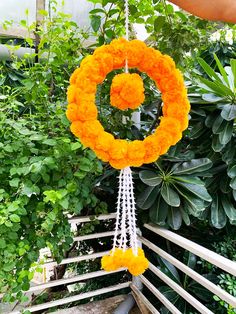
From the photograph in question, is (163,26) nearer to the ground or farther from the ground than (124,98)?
farther from the ground

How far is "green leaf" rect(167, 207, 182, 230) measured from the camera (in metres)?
1.41

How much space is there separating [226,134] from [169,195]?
0.43 meters

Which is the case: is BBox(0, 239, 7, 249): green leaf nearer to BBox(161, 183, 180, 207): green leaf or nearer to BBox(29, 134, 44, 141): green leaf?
BBox(29, 134, 44, 141): green leaf

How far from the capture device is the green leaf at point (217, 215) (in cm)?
148

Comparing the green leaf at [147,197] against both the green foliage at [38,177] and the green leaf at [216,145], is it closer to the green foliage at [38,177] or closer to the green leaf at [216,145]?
the green foliage at [38,177]

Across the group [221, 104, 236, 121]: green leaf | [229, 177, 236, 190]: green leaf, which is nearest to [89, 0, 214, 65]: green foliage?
[221, 104, 236, 121]: green leaf

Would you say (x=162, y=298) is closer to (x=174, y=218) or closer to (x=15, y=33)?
(x=174, y=218)

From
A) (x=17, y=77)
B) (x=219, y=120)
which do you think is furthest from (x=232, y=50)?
(x=17, y=77)

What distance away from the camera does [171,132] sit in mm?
708

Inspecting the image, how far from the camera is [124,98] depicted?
2.29 feet

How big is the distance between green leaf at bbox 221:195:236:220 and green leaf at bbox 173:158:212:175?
26cm

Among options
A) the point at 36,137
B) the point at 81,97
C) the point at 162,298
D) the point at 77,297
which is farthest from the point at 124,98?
the point at 77,297

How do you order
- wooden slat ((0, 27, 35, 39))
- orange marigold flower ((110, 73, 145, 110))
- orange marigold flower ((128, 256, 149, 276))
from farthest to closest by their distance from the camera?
wooden slat ((0, 27, 35, 39)), orange marigold flower ((128, 256, 149, 276)), orange marigold flower ((110, 73, 145, 110))

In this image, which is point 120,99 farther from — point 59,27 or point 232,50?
point 232,50
